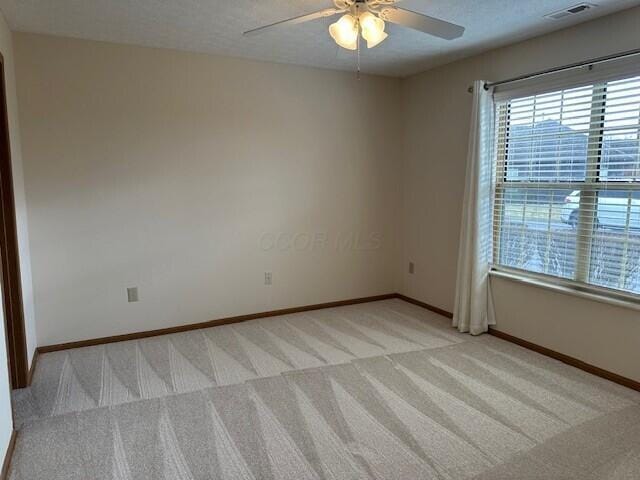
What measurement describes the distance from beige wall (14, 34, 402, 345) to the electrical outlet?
6 cm

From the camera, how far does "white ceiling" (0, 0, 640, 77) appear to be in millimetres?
2760

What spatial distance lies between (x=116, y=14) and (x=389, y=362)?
10.3ft

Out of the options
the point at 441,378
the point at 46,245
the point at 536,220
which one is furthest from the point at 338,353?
the point at 46,245

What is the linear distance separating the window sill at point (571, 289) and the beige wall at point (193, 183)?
1.59 m

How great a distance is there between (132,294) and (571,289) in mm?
3585

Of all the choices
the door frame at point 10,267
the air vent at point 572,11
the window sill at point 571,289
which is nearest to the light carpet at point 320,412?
the door frame at point 10,267

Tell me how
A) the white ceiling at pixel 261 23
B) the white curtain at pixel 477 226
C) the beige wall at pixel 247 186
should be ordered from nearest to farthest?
the white ceiling at pixel 261 23, the beige wall at pixel 247 186, the white curtain at pixel 477 226

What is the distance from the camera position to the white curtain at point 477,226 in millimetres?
3734

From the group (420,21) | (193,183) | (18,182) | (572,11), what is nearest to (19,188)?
(18,182)

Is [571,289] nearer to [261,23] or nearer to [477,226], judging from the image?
[477,226]

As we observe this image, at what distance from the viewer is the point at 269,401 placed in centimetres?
276

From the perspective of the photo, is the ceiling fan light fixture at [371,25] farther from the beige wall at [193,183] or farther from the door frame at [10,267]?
the door frame at [10,267]

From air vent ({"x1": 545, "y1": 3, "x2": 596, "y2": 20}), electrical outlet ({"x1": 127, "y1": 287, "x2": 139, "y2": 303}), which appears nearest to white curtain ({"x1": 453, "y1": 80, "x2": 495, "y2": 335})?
air vent ({"x1": 545, "y1": 3, "x2": 596, "y2": 20})

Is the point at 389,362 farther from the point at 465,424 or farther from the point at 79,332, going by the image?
the point at 79,332
